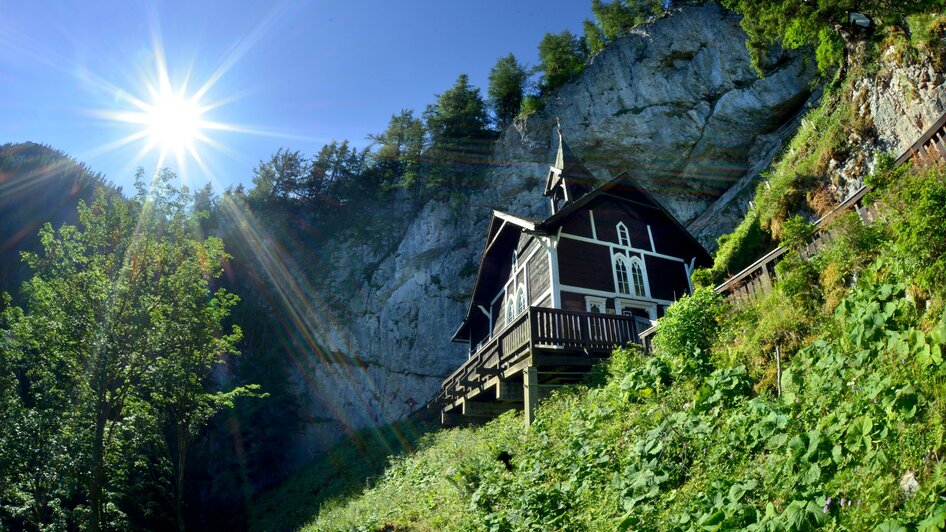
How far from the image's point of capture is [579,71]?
37.0 meters

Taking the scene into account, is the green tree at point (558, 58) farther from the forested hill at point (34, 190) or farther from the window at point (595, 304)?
the forested hill at point (34, 190)

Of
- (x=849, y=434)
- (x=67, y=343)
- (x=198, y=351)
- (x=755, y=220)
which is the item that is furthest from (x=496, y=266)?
(x=849, y=434)

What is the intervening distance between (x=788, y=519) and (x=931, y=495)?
2.90 feet

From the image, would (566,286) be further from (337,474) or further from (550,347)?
(337,474)

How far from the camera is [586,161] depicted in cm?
3350

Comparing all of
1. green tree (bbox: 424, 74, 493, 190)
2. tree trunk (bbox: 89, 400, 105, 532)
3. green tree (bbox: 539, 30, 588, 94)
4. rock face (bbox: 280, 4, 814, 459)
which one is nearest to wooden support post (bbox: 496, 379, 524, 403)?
tree trunk (bbox: 89, 400, 105, 532)

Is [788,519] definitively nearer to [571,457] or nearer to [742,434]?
[742,434]

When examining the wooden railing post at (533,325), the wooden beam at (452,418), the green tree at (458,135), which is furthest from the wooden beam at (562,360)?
the green tree at (458,135)

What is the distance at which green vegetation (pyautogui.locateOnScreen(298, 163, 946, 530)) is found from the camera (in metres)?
3.80

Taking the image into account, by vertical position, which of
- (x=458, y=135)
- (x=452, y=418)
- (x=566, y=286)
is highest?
(x=458, y=135)

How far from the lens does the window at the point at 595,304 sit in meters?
17.1

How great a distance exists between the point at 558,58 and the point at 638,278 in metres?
26.4

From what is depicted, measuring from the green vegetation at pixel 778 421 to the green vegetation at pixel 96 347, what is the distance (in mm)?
10099

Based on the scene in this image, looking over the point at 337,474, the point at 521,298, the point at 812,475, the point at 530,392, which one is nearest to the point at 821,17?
the point at 521,298
